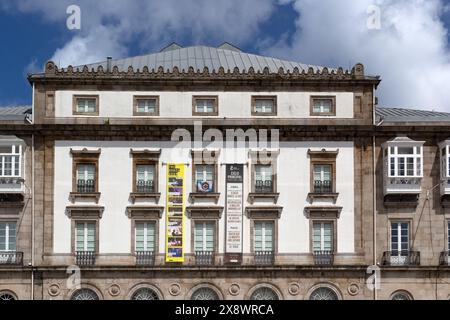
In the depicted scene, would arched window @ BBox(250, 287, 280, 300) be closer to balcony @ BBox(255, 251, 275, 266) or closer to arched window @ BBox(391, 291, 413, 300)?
balcony @ BBox(255, 251, 275, 266)

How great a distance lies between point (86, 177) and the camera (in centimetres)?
5572

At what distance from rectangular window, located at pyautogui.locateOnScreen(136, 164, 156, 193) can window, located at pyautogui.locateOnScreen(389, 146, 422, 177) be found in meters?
12.4

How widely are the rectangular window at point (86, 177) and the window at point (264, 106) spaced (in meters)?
9.00

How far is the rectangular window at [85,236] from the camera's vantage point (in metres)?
55.2

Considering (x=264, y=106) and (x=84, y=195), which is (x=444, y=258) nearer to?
(x=264, y=106)

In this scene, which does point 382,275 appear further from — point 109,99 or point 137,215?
point 109,99

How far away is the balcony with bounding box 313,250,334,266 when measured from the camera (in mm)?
55156

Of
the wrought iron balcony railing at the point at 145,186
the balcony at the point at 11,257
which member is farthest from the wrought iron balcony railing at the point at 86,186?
the balcony at the point at 11,257

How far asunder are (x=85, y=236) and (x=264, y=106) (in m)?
11.6

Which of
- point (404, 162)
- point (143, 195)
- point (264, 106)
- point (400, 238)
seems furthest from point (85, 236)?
point (404, 162)

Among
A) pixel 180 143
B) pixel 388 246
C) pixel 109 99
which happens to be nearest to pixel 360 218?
pixel 388 246

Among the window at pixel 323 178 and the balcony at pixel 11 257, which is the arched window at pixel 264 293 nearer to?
the window at pixel 323 178

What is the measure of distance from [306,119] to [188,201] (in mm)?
7576

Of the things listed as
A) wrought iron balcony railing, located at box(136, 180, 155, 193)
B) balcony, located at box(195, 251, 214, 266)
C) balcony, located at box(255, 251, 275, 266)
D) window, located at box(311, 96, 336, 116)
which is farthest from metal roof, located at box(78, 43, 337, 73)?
balcony, located at box(195, 251, 214, 266)
